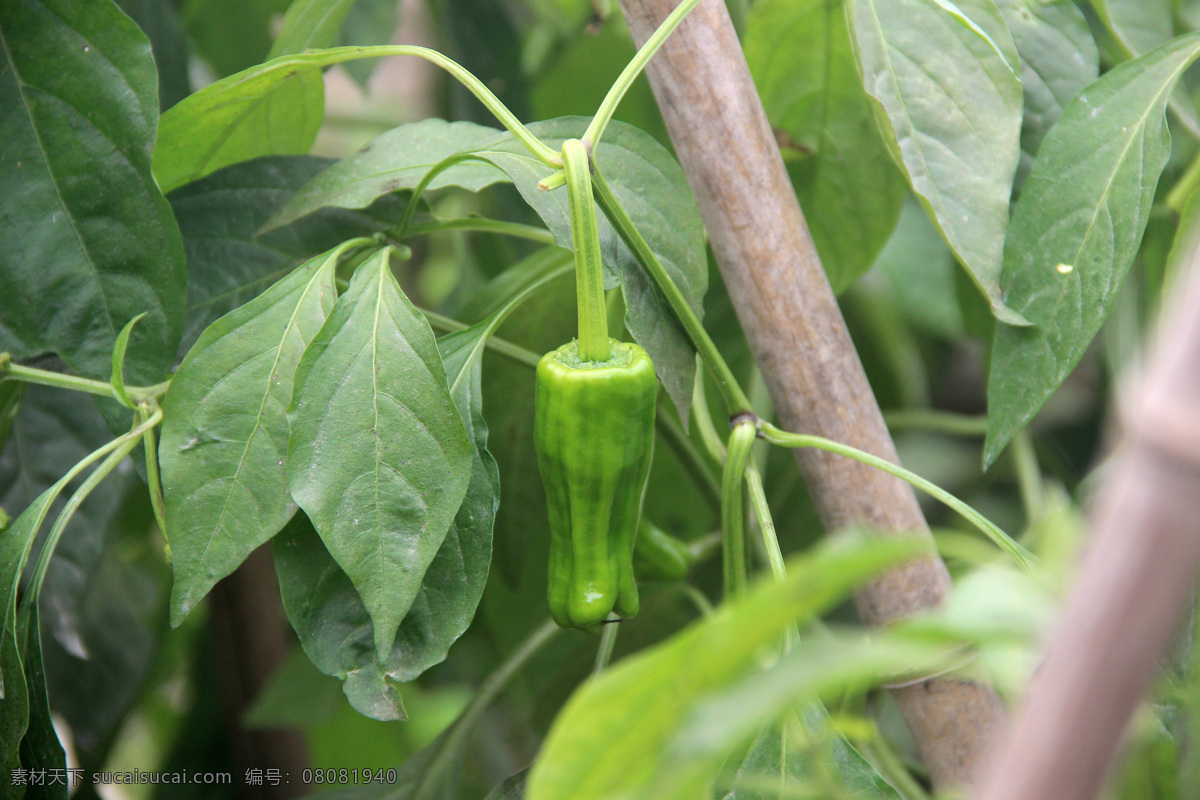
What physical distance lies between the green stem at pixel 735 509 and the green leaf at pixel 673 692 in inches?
8.2

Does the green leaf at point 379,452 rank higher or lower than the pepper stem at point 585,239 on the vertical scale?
lower

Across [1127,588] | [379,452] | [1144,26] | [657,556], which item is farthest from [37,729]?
[1144,26]

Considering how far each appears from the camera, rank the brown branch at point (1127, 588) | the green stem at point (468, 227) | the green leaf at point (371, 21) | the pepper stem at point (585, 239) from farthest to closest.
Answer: the green leaf at point (371, 21)
the green stem at point (468, 227)
the pepper stem at point (585, 239)
the brown branch at point (1127, 588)

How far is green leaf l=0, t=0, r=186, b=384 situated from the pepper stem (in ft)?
0.65

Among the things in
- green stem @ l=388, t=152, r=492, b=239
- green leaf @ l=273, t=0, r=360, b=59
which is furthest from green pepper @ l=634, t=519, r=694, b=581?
green leaf @ l=273, t=0, r=360, b=59

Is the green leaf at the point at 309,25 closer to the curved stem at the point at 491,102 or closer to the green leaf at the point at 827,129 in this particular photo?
the curved stem at the point at 491,102

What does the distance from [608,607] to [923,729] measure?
18cm

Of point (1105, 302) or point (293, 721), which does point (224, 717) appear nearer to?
point (293, 721)

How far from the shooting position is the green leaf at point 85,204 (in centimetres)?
41

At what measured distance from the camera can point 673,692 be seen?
0.19 metres

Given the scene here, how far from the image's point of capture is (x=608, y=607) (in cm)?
41

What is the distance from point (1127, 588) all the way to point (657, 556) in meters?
0.43

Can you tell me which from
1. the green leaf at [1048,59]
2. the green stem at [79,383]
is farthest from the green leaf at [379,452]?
the green leaf at [1048,59]

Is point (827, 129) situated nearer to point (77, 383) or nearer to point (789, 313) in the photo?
point (789, 313)
